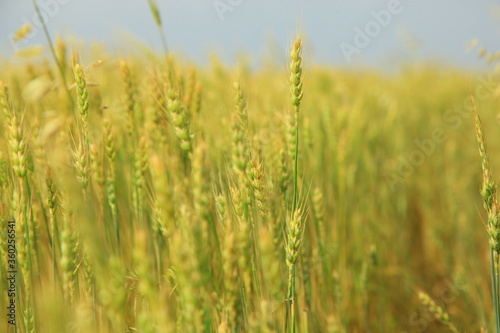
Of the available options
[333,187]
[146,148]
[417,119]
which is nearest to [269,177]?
[146,148]

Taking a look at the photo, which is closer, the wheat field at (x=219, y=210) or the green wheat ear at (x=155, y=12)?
the wheat field at (x=219, y=210)

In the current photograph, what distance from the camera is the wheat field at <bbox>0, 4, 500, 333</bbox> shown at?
71 centimetres

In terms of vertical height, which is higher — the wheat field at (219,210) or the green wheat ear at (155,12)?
the green wheat ear at (155,12)

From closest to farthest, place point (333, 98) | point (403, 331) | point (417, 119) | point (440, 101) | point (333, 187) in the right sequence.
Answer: point (403, 331) < point (333, 187) < point (333, 98) < point (417, 119) < point (440, 101)

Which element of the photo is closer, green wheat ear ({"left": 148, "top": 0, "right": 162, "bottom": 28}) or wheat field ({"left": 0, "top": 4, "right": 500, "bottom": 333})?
wheat field ({"left": 0, "top": 4, "right": 500, "bottom": 333})

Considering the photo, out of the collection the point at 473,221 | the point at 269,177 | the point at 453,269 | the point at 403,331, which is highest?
the point at 269,177

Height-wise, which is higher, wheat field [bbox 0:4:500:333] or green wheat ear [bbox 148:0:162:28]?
green wheat ear [bbox 148:0:162:28]

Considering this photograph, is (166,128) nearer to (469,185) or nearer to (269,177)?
(269,177)

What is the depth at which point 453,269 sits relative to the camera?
2.16m

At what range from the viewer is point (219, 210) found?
36.3 inches

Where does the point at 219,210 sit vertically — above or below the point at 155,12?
below

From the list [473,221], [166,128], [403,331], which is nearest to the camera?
[166,128]

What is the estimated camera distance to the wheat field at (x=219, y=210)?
705 millimetres

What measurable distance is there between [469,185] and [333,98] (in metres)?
0.99
